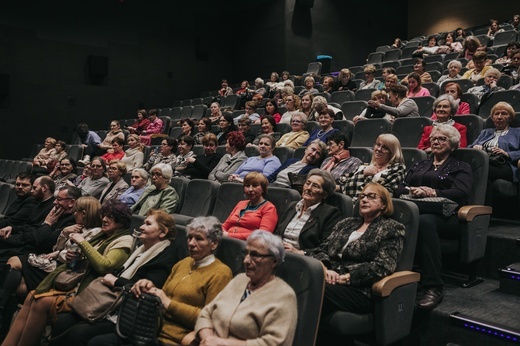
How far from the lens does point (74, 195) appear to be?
191cm

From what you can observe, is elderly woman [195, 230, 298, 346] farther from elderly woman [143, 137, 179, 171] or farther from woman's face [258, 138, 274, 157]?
elderly woman [143, 137, 179, 171]

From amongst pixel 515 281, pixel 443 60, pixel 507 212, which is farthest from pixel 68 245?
pixel 443 60

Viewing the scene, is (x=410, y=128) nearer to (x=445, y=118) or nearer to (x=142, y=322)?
(x=445, y=118)

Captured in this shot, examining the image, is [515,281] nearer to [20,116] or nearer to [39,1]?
[20,116]

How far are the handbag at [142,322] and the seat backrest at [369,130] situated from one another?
1505 millimetres

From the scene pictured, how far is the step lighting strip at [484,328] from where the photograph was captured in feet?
3.53

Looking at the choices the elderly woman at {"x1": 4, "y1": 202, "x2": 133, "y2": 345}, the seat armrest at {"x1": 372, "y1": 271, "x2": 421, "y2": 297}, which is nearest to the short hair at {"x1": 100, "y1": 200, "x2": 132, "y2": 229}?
the elderly woman at {"x1": 4, "y1": 202, "x2": 133, "y2": 345}

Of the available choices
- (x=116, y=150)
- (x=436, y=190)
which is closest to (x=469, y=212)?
(x=436, y=190)

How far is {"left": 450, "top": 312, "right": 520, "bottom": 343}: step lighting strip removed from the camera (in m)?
1.08

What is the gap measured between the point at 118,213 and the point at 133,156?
160 cm

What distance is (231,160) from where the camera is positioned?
2414 millimetres

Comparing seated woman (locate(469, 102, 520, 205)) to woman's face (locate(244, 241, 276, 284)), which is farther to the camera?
seated woman (locate(469, 102, 520, 205))

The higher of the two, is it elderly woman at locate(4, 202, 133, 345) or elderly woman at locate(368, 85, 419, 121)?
elderly woman at locate(368, 85, 419, 121)

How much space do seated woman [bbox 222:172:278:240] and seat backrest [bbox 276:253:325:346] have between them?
504 mm
